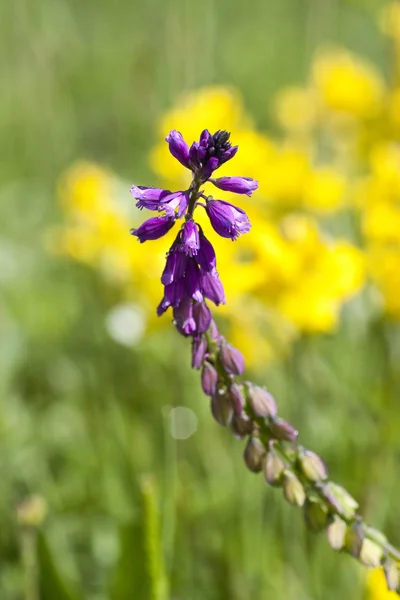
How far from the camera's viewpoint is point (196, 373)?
6.80 ft

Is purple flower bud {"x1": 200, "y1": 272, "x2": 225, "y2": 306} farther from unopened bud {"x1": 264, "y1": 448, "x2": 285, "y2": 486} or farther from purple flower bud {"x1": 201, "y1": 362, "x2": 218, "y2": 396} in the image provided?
unopened bud {"x1": 264, "y1": 448, "x2": 285, "y2": 486}

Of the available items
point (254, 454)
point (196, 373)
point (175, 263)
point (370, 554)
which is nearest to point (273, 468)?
point (254, 454)

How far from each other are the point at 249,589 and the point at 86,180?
1166mm

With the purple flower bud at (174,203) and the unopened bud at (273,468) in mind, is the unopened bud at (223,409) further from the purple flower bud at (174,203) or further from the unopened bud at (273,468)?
the purple flower bud at (174,203)

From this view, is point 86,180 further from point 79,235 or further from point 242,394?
point 242,394

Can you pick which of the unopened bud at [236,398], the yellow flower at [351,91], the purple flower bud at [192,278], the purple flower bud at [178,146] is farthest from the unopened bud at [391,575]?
the yellow flower at [351,91]

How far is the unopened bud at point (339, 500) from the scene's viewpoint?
819mm

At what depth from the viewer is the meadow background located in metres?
1.53

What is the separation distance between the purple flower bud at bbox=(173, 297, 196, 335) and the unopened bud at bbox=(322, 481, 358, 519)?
0.73ft

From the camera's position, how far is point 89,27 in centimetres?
547

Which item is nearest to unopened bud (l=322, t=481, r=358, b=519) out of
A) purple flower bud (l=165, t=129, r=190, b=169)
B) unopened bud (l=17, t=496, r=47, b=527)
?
purple flower bud (l=165, t=129, r=190, b=169)

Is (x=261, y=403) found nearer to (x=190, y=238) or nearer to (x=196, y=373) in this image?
(x=190, y=238)

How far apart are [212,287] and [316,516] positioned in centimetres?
Result: 26

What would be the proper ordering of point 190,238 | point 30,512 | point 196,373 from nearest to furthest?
1. point 190,238
2. point 30,512
3. point 196,373
